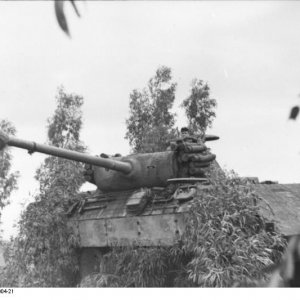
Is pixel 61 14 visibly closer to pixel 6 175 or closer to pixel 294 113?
pixel 294 113

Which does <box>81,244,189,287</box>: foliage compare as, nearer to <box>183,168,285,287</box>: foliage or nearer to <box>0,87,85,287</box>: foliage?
<box>183,168,285,287</box>: foliage

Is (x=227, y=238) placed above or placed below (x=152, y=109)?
below

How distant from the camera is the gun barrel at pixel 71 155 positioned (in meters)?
8.17

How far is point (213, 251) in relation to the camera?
8141 mm

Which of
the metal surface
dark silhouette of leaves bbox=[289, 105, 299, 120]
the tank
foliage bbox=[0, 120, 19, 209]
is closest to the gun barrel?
the tank

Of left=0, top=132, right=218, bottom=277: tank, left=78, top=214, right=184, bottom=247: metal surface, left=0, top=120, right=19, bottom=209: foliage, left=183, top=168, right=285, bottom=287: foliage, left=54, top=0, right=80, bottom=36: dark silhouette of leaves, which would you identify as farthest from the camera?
left=0, top=120, right=19, bottom=209: foliage

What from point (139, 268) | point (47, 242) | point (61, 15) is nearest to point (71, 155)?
point (139, 268)

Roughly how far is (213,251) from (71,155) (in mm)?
3131

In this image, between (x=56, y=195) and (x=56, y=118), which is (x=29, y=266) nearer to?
(x=56, y=195)

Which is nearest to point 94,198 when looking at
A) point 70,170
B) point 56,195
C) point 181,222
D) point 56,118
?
point 56,195

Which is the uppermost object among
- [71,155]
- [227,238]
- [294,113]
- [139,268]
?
[71,155]

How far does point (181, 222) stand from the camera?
9.04m

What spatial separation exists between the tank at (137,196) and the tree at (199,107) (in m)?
13.5

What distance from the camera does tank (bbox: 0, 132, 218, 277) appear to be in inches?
368
